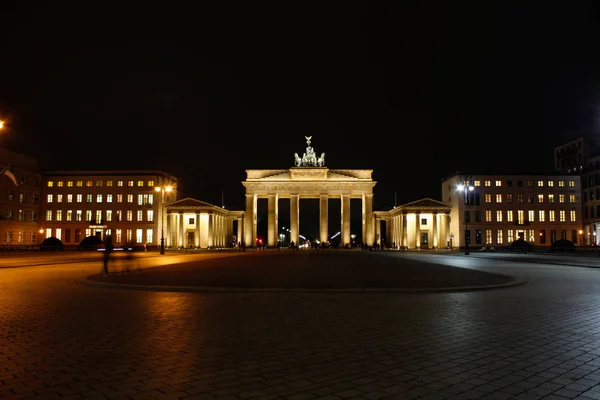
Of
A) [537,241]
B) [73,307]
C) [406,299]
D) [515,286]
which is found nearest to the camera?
[73,307]

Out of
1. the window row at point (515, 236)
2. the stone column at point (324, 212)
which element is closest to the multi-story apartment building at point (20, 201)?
the stone column at point (324, 212)

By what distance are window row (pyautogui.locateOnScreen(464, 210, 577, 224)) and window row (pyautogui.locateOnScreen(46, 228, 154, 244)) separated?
212 feet

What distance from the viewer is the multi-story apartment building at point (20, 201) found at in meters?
89.9

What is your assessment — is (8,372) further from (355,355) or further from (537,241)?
(537,241)

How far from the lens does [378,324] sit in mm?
11516

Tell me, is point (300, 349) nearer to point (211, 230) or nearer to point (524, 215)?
point (211, 230)

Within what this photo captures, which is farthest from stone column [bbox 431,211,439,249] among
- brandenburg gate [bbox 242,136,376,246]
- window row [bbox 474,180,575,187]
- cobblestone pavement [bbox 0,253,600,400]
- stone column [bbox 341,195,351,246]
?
cobblestone pavement [bbox 0,253,600,400]

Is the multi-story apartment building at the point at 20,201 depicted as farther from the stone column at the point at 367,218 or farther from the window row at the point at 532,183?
the window row at the point at 532,183

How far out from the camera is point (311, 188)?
115 metres

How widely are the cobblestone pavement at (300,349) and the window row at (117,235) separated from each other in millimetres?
96358

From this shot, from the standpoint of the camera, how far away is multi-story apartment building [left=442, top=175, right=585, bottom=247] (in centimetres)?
10769

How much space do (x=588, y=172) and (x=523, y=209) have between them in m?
15.2

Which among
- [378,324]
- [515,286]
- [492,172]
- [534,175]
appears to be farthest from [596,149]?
[378,324]

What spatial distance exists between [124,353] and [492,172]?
10908 cm
